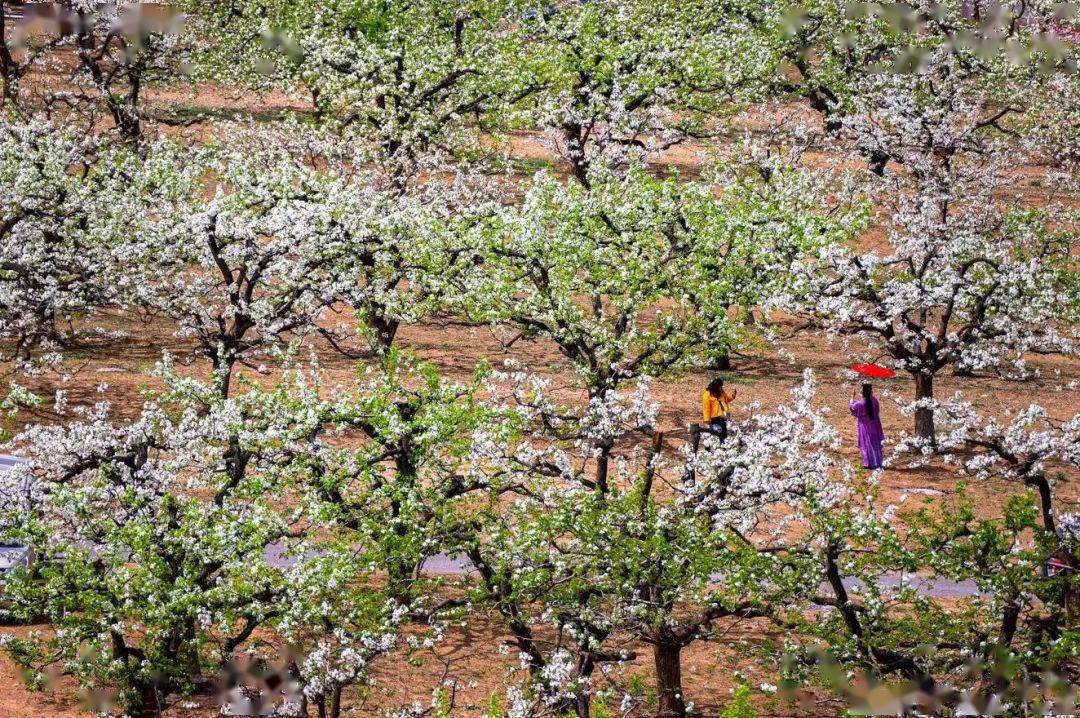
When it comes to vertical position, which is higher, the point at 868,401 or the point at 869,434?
the point at 868,401

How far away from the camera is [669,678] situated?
18.6 meters

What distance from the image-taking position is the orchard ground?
20.0 meters

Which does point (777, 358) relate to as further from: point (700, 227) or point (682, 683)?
point (682, 683)

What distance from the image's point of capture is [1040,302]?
2828 cm

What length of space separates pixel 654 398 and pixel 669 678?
45.8 feet

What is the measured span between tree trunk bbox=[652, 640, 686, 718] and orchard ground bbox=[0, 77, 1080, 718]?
94cm

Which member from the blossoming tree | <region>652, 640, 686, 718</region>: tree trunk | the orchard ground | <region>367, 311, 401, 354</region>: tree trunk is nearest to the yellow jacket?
the orchard ground

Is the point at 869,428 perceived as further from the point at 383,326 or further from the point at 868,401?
the point at 383,326

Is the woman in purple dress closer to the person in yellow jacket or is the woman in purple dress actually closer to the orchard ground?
the orchard ground

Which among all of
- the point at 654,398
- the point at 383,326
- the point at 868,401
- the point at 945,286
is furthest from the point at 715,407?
the point at 383,326

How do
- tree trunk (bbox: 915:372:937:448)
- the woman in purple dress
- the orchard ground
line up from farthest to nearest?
tree trunk (bbox: 915:372:937:448) → the woman in purple dress → the orchard ground

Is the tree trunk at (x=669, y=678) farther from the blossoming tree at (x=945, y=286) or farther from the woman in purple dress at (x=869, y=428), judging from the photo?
the woman in purple dress at (x=869, y=428)

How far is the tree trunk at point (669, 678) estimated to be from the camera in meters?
18.3

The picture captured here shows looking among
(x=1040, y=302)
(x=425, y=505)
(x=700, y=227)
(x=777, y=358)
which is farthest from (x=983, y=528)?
(x=777, y=358)
